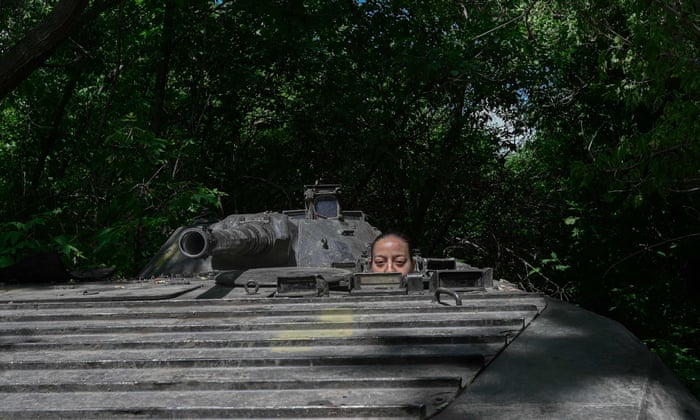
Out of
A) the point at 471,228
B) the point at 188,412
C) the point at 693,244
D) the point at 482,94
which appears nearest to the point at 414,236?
the point at 471,228

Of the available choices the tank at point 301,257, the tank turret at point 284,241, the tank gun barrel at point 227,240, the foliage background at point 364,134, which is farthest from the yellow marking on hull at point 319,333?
the foliage background at point 364,134

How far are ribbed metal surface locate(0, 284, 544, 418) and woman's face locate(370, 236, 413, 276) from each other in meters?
→ 1.04

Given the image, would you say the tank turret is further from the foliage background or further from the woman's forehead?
the foliage background

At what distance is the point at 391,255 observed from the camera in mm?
5453

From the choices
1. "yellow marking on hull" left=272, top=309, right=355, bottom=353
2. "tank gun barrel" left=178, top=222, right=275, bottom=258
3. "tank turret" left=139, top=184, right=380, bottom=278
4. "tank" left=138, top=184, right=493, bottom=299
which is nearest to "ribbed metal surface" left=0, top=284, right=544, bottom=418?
"yellow marking on hull" left=272, top=309, right=355, bottom=353

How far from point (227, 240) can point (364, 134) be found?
9286 millimetres

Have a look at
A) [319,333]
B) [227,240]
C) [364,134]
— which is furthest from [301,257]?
[364,134]

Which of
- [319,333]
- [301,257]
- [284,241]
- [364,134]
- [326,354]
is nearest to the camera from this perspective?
[326,354]

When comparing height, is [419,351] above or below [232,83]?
below

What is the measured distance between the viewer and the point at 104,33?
12.9 m

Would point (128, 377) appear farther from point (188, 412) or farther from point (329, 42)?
point (329, 42)

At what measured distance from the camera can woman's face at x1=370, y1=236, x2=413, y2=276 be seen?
17.9ft

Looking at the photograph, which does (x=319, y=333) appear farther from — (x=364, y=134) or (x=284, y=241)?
(x=364, y=134)

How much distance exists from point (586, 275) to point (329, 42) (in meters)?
6.54
